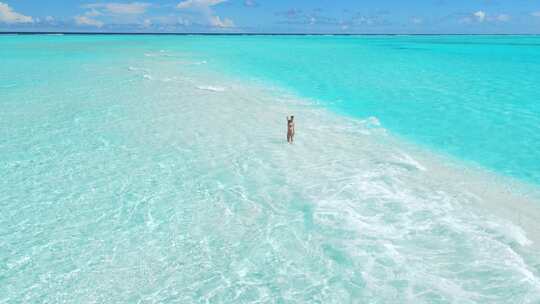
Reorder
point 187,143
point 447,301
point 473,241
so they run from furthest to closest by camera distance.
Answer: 1. point 187,143
2. point 473,241
3. point 447,301

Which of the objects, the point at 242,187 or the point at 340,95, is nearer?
the point at 242,187

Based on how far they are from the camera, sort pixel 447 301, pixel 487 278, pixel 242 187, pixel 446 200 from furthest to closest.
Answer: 1. pixel 242 187
2. pixel 446 200
3. pixel 487 278
4. pixel 447 301

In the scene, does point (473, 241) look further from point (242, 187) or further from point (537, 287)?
point (242, 187)

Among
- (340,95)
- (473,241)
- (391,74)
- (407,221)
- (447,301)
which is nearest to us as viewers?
(447,301)

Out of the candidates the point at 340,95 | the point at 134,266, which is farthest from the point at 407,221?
the point at 340,95

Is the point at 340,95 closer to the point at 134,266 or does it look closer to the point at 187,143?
the point at 187,143

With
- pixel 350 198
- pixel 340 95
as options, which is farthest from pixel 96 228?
pixel 340 95
